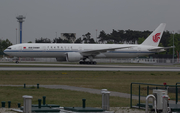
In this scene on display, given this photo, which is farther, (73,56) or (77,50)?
(77,50)

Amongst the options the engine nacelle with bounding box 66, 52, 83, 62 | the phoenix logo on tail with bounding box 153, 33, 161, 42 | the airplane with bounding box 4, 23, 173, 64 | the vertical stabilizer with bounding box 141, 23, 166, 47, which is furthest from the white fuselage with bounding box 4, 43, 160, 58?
the phoenix logo on tail with bounding box 153, 33, 161, 42

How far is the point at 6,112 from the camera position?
11.3m

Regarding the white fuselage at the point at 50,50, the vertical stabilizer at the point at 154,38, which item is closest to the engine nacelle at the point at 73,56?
the white fuselage at the point at 50,50

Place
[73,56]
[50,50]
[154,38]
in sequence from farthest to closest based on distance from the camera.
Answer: [154,38] < [50,50] < [73,56]

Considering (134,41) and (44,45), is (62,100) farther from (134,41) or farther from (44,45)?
(134,41)

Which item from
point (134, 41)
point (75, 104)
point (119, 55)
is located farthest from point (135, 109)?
point (134, 41)

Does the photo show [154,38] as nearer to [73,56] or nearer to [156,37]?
[156,37]

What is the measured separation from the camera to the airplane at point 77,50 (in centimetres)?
5453

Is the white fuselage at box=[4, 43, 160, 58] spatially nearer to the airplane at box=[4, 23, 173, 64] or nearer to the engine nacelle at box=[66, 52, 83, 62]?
the airplane at box=[4, 23, 173, 64]

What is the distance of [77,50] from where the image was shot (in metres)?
57.1

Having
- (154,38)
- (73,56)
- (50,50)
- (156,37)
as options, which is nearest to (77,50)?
(73,56)

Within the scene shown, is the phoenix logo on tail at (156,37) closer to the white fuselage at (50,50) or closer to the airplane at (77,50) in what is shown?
the airplane at (77,50)

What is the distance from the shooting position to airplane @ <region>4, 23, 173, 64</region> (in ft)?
179

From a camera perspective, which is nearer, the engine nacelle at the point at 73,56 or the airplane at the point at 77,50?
the engine nacelle at the point at 73,56
